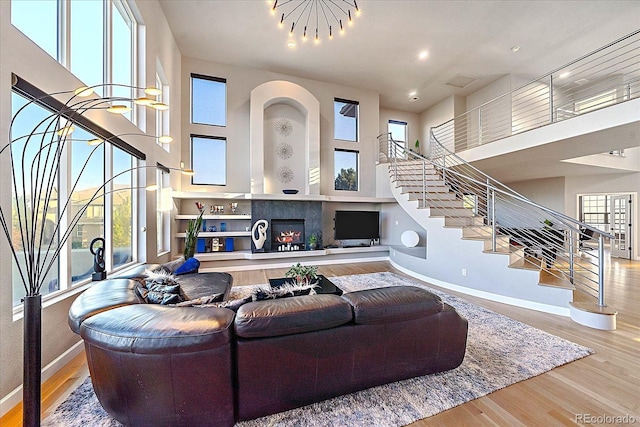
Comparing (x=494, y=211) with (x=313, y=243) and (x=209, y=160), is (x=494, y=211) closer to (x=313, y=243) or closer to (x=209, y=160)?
(x=313, y=243)

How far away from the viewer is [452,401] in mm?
1888

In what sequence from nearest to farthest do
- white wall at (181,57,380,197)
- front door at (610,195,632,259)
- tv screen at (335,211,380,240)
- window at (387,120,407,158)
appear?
1. white wall at (181,57,380,197)
2. tv screen at (335,211,380,240)
3. front door at (610,195,632,259)
4. window at (387,120,407,158)

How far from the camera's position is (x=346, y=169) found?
26.1ft

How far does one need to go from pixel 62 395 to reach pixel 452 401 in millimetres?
2868

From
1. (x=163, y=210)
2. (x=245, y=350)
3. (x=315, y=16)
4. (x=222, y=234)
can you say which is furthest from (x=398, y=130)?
→ (x=245, y=350)

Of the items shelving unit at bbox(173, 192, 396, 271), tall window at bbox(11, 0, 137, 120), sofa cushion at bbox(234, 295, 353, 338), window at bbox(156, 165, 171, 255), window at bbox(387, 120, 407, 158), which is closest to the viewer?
sofa cushion at bbox(234, 295, 353, 338)

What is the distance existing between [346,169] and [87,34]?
6087mm

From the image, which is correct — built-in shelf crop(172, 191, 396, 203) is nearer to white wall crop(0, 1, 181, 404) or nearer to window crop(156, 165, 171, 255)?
window crop(156, 165, 171, 255)

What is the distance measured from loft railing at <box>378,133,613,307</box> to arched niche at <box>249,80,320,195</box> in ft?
7.15

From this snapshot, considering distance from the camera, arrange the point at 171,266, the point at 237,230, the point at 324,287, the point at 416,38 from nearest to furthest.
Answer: the point at 324,287 → the point at 171,266 → the point at 416,38 → the point at 237,230

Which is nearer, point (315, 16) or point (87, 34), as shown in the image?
point (87, 34)

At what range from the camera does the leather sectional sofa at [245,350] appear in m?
1.44

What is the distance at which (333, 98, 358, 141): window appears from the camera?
7.85 meters

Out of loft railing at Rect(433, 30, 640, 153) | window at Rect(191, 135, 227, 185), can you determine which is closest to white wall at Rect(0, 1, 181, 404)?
window at Rect(191, 135, 227, 185)
